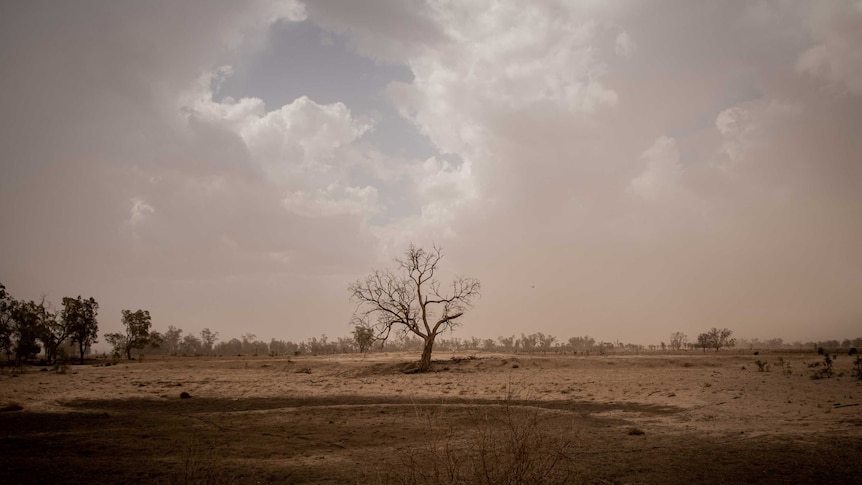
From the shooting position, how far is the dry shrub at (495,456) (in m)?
4.86

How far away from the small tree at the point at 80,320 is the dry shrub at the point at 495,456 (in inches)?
2668

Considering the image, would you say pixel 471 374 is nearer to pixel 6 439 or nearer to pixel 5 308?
pixel 6 439

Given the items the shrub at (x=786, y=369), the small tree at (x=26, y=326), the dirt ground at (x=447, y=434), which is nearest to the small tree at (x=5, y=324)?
the small tree at (x=26, y=326)

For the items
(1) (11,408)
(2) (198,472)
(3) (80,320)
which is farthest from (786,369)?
(3) (80,320)

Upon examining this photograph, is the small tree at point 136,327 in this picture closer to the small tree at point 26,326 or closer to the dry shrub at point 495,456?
the small tree at point 26,326

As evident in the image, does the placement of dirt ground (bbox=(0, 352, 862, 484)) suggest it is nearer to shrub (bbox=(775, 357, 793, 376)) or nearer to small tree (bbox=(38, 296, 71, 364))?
shrub (bbox=(775, 357, 793, 376))

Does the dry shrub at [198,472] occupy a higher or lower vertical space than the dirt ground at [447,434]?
higher

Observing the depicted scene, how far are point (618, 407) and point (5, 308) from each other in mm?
75138

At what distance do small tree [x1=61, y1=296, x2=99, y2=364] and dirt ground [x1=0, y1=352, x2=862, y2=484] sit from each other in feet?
151

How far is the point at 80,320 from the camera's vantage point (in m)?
→ 58.3

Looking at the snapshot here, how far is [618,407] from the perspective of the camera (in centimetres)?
1567

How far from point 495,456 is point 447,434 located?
2.15m

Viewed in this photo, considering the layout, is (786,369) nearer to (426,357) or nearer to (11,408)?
(426,357)

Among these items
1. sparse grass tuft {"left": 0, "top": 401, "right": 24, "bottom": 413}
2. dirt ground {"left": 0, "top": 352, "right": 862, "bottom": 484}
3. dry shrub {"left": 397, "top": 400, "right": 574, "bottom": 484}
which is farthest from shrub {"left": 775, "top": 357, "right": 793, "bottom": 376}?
sparse grass tuft {"left": 0, "top": 401, "right": 24, "bottom": 413}
